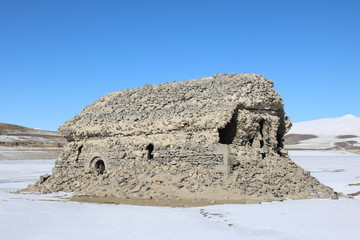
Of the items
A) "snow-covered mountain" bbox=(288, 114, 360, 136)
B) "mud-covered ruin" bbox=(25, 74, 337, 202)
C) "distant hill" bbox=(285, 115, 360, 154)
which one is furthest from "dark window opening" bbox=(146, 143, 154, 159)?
"snow-covered mountain" bbox=(288, 114, 360, 136)

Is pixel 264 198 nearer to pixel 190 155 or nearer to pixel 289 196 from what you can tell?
pixel 289 196

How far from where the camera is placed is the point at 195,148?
17453mm

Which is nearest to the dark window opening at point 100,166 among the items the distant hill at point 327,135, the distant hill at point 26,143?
the distant hill at point 26,143

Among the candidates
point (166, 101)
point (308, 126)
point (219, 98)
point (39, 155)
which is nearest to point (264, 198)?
point (219, 98)

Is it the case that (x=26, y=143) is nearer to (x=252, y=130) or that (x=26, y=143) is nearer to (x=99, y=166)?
(x=99, y=166)

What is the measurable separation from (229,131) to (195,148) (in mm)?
1863

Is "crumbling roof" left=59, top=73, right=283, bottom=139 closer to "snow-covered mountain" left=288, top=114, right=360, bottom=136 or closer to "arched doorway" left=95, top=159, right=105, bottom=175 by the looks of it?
"arched doorway" left=95, top=159, right=105, bottom=175

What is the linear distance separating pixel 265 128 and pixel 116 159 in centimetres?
721

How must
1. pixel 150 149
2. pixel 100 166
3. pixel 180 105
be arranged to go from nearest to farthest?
pixel 180 105 < pixel 150 149 < pixel 100 166

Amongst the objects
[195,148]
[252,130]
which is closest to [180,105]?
[195,148]

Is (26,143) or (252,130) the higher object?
(26,143)

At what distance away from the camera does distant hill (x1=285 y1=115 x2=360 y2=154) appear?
91.1 metres

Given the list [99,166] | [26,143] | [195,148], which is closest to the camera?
[195,148]

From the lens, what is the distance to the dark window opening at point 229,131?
1773 cm
